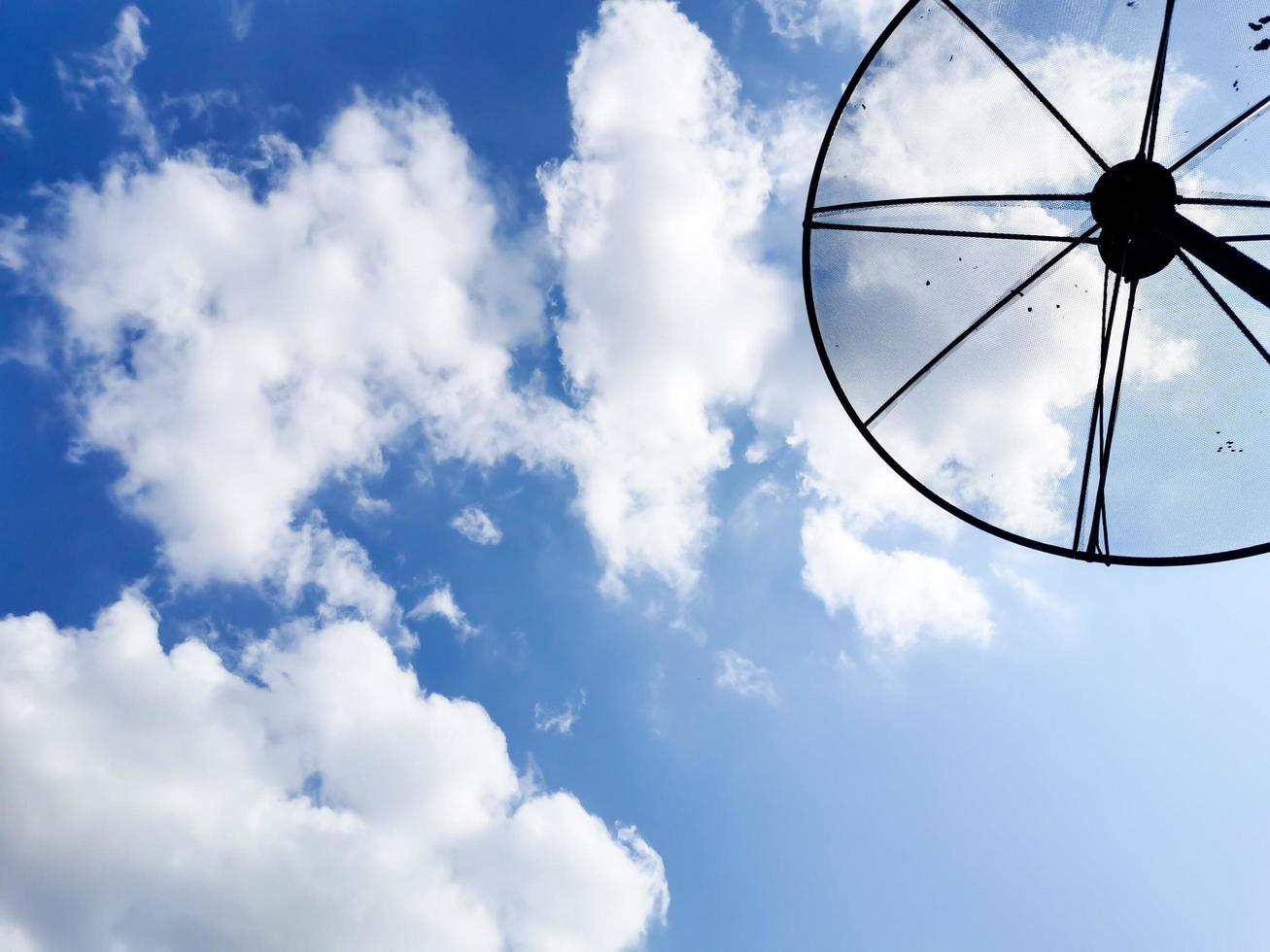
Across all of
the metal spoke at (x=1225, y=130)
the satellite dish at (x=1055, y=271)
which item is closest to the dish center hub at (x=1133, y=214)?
the satellite dish at (x=1055, y=271)

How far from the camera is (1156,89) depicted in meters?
6.64

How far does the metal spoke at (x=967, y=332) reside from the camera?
7086mm

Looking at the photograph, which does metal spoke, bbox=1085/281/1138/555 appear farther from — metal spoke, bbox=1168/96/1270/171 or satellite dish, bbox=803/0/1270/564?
metal spoke, bbox=1168/96/1270/171

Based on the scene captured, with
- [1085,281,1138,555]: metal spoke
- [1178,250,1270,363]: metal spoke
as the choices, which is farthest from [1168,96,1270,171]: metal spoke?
[1085,281,1138,555]: metal spoke

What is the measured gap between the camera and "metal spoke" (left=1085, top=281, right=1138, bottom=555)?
664 cm

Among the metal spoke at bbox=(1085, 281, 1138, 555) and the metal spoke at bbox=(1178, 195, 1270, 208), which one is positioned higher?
the metal spoke at bbox=(1178, 195, 1270, 208)

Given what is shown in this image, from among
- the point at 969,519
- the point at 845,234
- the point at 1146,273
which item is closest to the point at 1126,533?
the point at 969,519

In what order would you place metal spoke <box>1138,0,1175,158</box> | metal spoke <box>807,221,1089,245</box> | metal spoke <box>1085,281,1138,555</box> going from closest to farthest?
metal spoke <box>1138,0,1175,158</box> → metal spoke <box>1085,281,1138,555</box> → metal spoke <box>807,221,1089,245</box>

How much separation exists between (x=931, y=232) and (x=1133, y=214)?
6.56 feet

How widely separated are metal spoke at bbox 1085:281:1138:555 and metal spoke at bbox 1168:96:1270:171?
1.05m

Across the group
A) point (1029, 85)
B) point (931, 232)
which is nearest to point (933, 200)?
point (931, 232)

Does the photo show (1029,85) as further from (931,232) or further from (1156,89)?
(931,232)

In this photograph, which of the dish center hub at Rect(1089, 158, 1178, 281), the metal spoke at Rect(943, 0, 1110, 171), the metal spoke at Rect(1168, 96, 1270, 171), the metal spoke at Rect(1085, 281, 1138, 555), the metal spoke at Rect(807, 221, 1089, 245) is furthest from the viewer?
Answer: the metal spoke at Rect(943, 0, 1110, 171)

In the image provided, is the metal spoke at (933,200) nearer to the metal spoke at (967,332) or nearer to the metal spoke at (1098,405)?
the metal spoke at (967,332)
